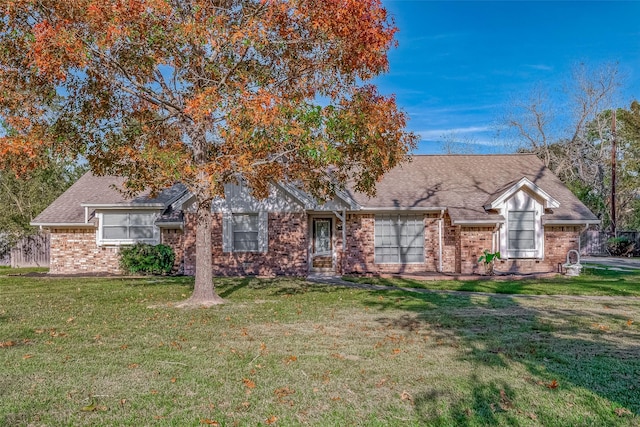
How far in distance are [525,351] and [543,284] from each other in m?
9.08

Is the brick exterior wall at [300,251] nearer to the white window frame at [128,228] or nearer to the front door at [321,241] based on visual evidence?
the white window frame at [128,228]

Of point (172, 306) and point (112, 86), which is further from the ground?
point (112, 86)

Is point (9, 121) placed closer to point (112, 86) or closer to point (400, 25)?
point (112, 86)

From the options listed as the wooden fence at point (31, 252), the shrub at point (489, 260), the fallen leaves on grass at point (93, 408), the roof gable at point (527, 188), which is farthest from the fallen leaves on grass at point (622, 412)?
the wooden fence at point (31, 252)

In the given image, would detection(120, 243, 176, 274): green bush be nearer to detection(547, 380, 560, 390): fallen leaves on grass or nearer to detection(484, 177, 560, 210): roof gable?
detection(484, 177, 560, 210): roof gable

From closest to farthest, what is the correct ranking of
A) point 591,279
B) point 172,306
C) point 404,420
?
point 404,420 < point 172,306 < point 591,279

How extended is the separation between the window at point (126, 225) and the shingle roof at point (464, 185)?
7731 mm

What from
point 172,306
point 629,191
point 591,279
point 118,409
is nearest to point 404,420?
point 118,409

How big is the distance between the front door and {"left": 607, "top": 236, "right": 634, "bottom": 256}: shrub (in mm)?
A: 20551

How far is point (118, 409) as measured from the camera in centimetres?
474

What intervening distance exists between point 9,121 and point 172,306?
4.83 metres

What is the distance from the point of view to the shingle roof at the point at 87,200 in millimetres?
19250

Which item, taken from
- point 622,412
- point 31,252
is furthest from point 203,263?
point 31,252

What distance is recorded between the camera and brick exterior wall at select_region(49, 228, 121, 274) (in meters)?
19.6
